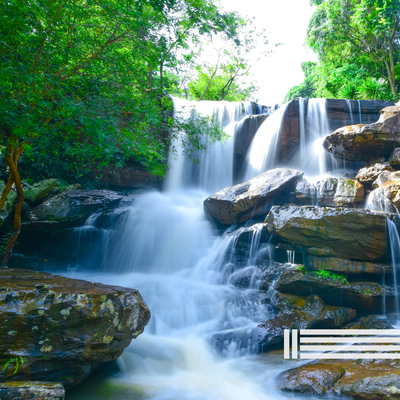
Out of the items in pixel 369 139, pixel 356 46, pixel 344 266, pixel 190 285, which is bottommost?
pixel 190 285

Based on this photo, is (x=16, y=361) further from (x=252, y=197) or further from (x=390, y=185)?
(x=390, y=185)

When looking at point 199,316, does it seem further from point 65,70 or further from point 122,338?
point 65,70

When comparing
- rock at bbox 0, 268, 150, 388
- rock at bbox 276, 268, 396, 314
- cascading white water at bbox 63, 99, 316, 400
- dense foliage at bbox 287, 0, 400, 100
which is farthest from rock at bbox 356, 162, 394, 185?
dense foliage at bbox 287, 0, 400, 100

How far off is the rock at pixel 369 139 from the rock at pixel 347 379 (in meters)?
7.01

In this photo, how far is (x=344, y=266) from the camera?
18.4 ft

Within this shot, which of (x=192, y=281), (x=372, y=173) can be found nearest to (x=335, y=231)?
(x=372, y=173)

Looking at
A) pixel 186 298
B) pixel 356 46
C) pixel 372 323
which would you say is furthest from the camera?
pixel 356 46

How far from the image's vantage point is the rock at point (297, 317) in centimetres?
482


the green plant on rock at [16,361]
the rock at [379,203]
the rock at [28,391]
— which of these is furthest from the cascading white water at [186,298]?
the rock at [379,203]

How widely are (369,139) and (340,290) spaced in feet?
18.2

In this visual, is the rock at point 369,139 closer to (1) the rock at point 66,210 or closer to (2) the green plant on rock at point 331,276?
(2) the green plant on rock at point 331,276

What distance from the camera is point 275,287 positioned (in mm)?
5805

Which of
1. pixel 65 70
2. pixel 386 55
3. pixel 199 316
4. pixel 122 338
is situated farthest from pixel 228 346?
pixel 386 55

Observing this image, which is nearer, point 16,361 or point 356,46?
point 16,361
